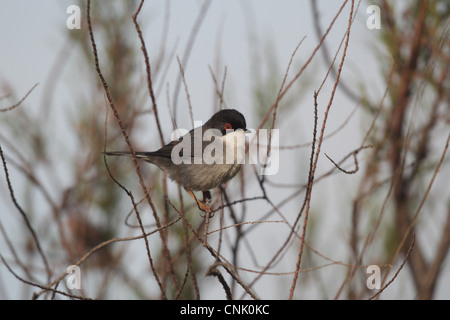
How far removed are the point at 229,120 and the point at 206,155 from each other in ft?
0.86

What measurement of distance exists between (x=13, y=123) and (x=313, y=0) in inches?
74.5

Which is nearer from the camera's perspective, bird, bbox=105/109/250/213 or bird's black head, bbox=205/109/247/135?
bird, bbox=105/109/250/213

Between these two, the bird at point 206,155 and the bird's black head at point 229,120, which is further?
the bird's black head at point 229,120

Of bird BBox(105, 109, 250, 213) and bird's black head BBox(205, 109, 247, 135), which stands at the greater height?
bird's black head BBox(205, 109, 247, 135)

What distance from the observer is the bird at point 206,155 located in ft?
8.79

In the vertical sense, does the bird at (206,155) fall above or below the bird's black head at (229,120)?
below

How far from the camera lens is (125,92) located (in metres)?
3.28

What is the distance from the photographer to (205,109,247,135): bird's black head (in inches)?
114

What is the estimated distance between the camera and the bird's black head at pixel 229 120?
289cm

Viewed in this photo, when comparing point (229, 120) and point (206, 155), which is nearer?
point (206, 155)

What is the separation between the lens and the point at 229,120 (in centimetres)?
294

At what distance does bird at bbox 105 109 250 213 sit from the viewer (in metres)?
2.68

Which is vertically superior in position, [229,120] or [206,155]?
[229,120]
